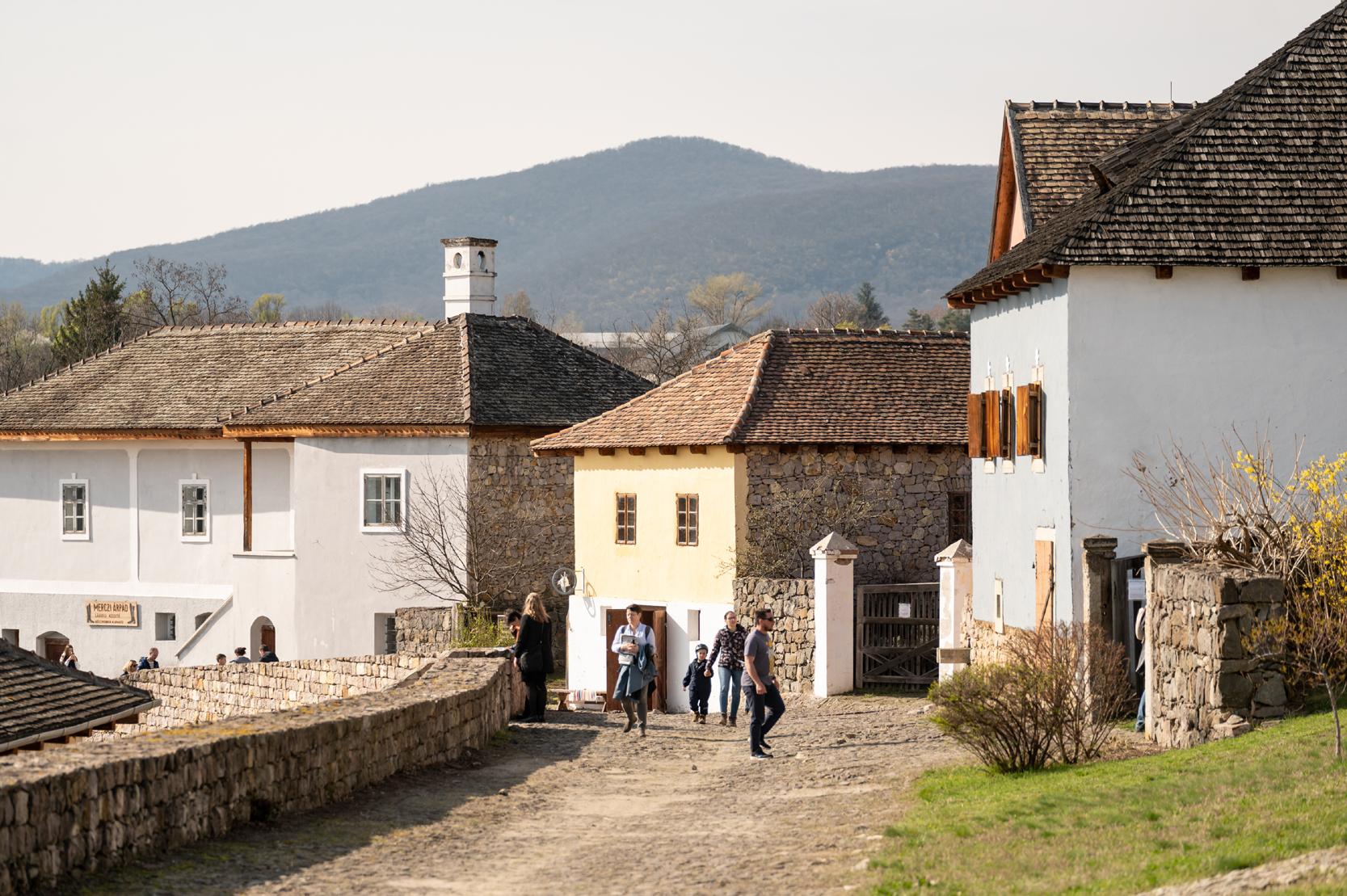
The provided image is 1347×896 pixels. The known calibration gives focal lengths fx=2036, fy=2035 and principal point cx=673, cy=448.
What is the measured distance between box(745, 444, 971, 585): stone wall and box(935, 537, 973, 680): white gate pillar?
13.5 ft

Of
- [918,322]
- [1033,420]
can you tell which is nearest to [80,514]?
[1033,420]

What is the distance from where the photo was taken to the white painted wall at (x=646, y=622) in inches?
1347

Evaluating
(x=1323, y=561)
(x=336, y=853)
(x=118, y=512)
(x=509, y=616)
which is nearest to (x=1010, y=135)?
(x=509, y=616)

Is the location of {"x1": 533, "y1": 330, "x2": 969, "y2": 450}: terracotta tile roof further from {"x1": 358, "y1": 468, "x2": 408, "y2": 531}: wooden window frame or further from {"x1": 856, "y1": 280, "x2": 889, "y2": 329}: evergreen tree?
{"x1": 856, "y1": 280, "x2": 889, "y2": 329}: evergreen tree

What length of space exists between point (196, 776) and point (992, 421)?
15.4 m

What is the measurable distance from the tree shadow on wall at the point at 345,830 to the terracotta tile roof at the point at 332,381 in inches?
884

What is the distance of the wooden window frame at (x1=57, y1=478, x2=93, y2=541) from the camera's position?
158 feet

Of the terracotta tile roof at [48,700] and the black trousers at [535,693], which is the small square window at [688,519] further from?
the black trousers at [535,693]

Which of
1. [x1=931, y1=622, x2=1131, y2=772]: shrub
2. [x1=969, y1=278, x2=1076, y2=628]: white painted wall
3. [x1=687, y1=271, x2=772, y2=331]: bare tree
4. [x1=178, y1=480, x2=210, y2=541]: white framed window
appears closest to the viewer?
[x1=931, y1=622, x2=1131, y2=772]: shrub

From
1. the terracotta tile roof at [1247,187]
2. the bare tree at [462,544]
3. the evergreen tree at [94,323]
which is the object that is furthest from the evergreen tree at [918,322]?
the terracotta tile roof at [1247,187]

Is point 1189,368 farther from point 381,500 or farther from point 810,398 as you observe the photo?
point 381,500

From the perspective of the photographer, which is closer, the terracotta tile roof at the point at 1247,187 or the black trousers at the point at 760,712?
the black trousers at the point at 760,712

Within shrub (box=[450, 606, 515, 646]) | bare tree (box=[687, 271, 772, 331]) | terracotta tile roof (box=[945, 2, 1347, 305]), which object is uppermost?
bare tree (box=[687, 271, 772, 331])

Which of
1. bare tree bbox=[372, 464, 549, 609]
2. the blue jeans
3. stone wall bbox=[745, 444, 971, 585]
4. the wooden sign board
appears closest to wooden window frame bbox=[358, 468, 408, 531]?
bare tree bbox=[372, 464, 549, 609]
